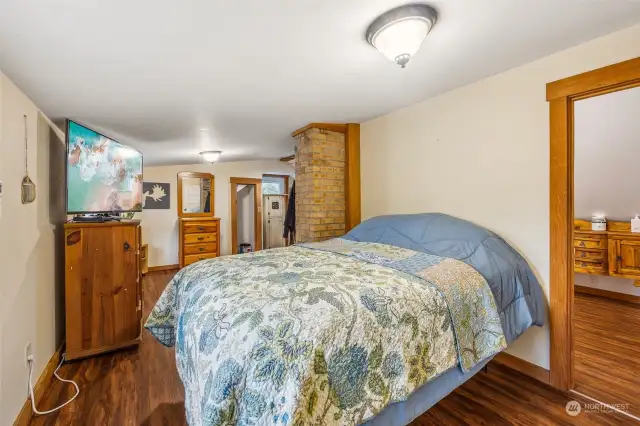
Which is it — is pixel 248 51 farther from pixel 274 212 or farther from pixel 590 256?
pixel 274 212

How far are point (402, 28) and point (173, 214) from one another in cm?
529

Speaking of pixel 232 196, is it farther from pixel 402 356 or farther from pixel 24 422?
pixel 402 356

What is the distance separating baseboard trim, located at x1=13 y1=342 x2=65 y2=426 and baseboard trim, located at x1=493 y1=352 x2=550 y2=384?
2.99 meters

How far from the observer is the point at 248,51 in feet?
5.18

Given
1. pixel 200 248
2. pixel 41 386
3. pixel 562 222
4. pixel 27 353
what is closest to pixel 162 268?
pixel 200 248

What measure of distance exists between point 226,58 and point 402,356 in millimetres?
1721

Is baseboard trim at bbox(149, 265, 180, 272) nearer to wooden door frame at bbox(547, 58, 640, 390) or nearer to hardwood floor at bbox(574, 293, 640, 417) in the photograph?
wooden door frame at bbox(547, 58, 640, 390)

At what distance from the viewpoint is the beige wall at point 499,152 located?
1.92 metres

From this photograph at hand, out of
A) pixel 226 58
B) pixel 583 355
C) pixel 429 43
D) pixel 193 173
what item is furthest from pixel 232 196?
pixel 583 355

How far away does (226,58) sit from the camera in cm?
164

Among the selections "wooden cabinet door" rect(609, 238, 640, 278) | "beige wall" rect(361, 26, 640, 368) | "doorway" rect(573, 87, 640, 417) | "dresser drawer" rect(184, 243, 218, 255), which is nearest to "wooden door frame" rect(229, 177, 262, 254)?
"dresser drawer" rect(184, 243, 218, 255)

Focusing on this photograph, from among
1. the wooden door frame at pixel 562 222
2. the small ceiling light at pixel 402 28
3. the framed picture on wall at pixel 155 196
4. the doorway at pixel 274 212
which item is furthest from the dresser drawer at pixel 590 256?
the framed picture on wall at pixel 155 196

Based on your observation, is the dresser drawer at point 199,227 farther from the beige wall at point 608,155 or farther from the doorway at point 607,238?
the beige wall at point 608,155

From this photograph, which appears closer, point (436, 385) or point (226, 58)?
point (436, 385)
